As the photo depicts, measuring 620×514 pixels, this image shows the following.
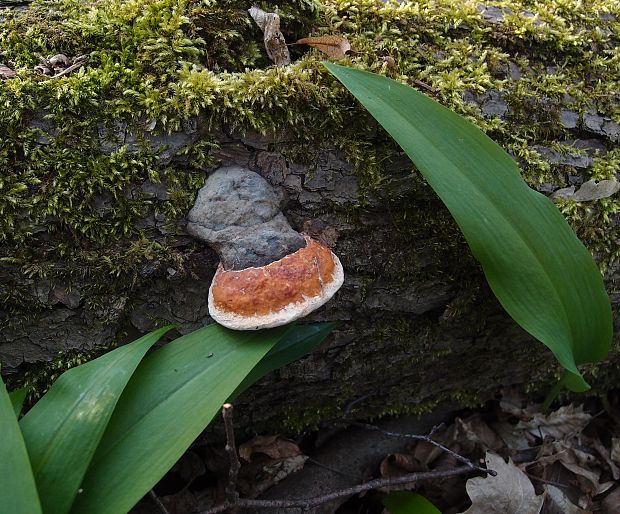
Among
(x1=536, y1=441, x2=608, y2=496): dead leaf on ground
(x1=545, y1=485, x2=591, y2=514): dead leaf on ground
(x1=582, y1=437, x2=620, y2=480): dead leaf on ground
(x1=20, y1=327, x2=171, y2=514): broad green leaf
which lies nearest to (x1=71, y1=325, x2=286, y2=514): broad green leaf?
(x1=20, y1=327, x2=171, y2=514): broad green leaf

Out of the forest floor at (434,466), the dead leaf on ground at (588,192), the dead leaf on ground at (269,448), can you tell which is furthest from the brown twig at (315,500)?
the dead leaf on ground at (588,192)

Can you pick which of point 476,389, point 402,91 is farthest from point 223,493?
point 402,91

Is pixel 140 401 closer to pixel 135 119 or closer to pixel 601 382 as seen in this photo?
pixel 135 119

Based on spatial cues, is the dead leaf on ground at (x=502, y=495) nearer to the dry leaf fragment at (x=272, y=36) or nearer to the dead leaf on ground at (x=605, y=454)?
the dead leaf on ground at (x=605, y=454)

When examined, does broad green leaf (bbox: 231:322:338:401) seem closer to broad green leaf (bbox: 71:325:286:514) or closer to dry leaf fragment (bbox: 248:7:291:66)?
broad green leaf (bbox: 71:325:286:514)

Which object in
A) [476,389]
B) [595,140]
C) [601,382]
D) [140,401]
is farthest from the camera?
[601,382]

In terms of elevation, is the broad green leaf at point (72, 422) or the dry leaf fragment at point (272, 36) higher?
the dry leaf fragment at point (272, 36)
